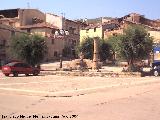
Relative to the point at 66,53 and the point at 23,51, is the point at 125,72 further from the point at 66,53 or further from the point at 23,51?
the point at 66,53

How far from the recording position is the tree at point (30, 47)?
49.7 meters

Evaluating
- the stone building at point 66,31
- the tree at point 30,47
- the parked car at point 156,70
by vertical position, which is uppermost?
the stone building at point 66,31

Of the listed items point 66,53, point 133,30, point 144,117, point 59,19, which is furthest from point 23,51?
point 144,117

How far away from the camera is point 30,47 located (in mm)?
49750

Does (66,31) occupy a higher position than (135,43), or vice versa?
(66,31)

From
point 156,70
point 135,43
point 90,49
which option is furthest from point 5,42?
point 156,70

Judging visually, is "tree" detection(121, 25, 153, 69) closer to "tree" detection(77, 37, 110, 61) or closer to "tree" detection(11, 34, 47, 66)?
"tree" detection(11, 34, 47, 66)

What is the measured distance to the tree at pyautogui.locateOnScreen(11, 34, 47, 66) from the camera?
49.7 meters

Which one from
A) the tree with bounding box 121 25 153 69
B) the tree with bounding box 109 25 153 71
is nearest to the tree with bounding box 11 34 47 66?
the tree with bounding box 109 25 153 71

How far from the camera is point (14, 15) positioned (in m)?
79.5

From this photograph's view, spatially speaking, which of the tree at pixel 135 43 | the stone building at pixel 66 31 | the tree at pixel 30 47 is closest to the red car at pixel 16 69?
the tree at pixel 30 47

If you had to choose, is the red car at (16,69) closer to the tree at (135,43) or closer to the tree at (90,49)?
the tree at (135,43)

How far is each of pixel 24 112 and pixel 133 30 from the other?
29122 mm

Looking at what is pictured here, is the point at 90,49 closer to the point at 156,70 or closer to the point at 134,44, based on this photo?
the point at 134,44
